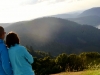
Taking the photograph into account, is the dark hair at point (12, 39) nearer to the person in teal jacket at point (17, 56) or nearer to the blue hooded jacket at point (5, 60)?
the person in teal jacket at point (17, 56)

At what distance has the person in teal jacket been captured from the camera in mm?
4262

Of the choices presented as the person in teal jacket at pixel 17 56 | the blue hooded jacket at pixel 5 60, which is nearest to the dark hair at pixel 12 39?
the person in teal jacket at pixel 17 56

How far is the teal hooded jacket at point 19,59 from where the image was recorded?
4258mm

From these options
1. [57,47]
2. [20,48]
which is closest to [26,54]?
[20,48]

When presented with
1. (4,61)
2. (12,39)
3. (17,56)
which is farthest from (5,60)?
(12,39)

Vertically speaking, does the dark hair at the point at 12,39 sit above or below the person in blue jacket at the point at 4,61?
above

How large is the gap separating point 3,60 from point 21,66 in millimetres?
335

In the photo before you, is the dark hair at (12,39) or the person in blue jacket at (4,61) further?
the dark hair at (12,39)

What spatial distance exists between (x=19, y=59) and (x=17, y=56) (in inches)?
2.5

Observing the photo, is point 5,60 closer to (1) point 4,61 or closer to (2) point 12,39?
(1) point 4,61

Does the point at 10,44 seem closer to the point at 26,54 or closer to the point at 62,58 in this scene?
the point at 26,54

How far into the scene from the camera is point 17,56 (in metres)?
4.27

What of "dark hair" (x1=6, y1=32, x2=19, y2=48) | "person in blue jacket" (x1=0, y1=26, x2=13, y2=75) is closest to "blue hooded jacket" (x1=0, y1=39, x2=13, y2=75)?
"person in blue jacket" (x1=0, y1=26, x2=13, y2=75)

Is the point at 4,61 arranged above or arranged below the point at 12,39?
below
